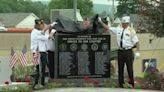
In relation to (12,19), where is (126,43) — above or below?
below

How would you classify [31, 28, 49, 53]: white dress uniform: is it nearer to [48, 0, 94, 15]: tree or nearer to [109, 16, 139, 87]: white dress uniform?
[109, 16, 139, 87]: white dress uniform

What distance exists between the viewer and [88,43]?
11.1 meters

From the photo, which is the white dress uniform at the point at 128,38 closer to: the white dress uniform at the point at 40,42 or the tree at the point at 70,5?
the white dress uniform at the point at 40,42

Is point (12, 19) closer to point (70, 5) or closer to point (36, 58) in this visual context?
point (70, 5)

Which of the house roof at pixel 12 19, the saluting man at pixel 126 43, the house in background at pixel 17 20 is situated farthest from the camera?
the house roof at pixel 12 19

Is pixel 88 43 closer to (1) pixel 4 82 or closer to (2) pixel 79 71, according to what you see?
(2) pixel 79 71

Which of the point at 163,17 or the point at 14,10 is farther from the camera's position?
the point at 14,10

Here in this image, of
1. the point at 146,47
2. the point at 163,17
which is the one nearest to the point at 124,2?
the point at 146,47

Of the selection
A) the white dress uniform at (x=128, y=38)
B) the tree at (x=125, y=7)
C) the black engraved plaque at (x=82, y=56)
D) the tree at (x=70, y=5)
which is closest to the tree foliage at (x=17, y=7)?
the tree at (x=70, y=5)

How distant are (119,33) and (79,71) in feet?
5.30

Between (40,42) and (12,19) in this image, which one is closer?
(40,42)

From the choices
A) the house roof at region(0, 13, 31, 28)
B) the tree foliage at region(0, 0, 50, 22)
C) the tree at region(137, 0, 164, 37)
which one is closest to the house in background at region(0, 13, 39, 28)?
the house roof at region(0, 13, 31, 28)

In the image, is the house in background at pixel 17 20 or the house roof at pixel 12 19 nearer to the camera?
the house in background at pixel 17 20

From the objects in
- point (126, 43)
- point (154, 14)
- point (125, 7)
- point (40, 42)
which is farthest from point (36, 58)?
point (125, 7)
